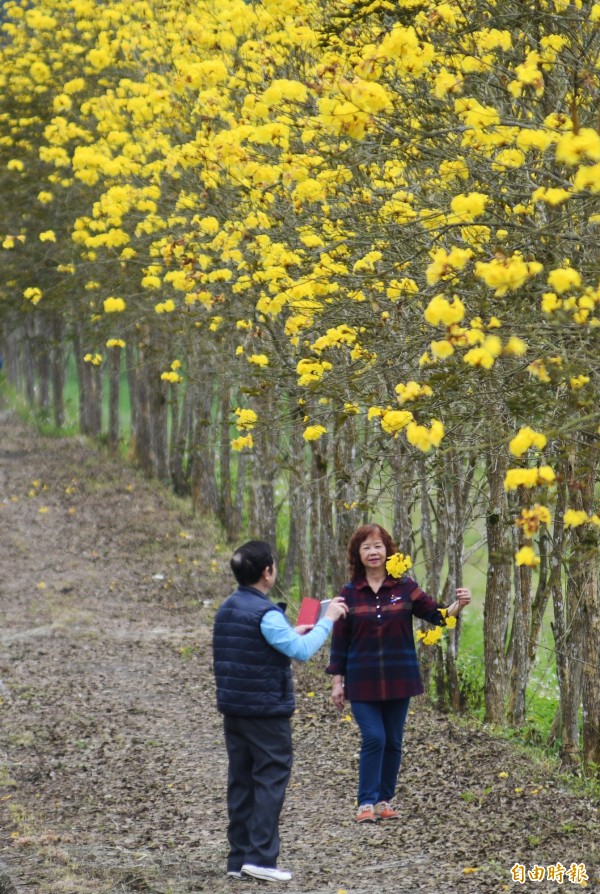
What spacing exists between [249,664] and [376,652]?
1.30 metres

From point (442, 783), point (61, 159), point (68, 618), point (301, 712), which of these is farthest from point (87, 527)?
point (442, 783)

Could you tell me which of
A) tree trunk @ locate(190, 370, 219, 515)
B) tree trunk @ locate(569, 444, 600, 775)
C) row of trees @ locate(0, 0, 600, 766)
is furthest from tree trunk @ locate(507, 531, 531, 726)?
tree trunk @ locate(190, 370, 219, 515)

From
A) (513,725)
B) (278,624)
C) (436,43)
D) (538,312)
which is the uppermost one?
(436,43)

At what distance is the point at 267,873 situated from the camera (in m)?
6.34

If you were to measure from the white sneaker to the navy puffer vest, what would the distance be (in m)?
0.80

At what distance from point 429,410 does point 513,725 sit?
4739 millimetres

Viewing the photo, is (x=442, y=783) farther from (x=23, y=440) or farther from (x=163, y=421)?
(x=23, y=440)

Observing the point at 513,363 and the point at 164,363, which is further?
the point at 164,363

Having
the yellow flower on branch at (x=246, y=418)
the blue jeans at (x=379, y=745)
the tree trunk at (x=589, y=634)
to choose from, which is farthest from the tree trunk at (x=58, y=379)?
the blue jeans at (x=379, y=745)

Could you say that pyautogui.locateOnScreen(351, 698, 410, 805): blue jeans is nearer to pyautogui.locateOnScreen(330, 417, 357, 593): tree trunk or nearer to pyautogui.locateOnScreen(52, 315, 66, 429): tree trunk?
pyautogui.locateOnScreen(330, 417, 357, 593): tree trunk

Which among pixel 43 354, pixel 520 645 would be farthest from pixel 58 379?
pixel 520 645

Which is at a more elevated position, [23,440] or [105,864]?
[23,440]

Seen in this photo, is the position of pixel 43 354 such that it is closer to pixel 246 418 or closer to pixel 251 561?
pixel 246 418

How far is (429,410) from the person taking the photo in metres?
6.22
